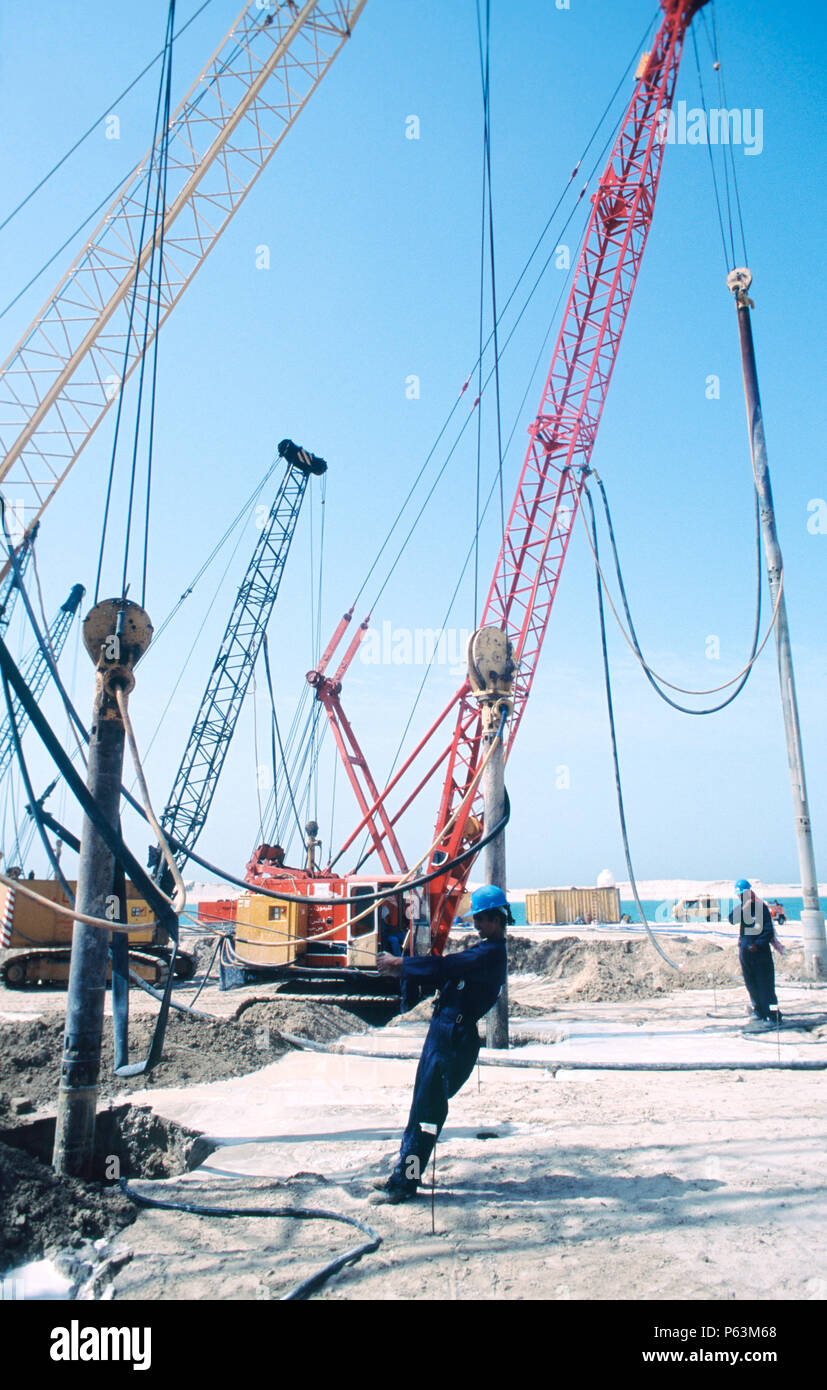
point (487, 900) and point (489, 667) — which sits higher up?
point (489, 667)

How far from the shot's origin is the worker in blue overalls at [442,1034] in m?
4.44

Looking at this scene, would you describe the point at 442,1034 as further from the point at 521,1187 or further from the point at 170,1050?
the point at 170,1050

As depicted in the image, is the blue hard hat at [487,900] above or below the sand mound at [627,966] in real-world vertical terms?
above

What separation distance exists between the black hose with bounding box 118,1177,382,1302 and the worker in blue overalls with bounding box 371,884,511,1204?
384 mm

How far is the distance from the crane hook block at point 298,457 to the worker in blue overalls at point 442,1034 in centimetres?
3003

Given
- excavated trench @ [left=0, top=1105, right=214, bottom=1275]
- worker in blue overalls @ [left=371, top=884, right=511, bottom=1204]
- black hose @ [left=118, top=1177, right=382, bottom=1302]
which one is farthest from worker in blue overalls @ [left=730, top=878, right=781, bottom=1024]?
black hose @ [left=118, top=1177, right=382, bottom=1302]

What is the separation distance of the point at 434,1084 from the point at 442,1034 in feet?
0.84

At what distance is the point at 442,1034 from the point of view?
463 centimetres

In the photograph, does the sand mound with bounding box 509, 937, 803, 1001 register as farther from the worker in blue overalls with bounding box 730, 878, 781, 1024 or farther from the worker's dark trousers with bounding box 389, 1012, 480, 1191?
the worker's dark trousers with bounding box 389, 1012, 480, 1191

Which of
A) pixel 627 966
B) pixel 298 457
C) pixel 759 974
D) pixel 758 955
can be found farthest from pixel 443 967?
pixel 298 457

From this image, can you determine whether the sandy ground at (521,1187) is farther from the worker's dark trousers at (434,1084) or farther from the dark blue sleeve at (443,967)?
the dark blue sleeve at (443,967)

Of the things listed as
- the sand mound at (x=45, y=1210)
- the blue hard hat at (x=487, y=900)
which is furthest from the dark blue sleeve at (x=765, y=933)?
the sand mound at (x=45, y=1210)

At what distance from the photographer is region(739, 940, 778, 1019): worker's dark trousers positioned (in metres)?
10.2
